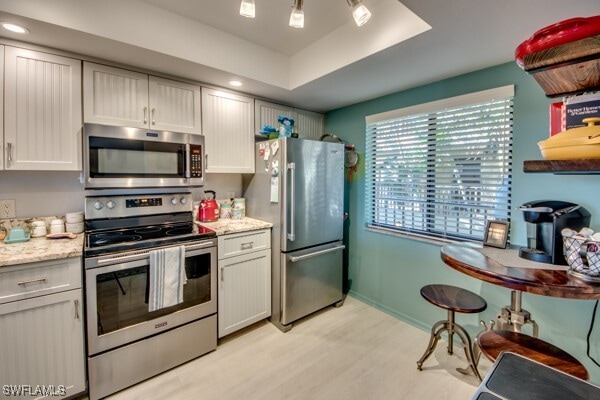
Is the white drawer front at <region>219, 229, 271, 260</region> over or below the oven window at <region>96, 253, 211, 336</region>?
over

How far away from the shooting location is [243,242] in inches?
90.4

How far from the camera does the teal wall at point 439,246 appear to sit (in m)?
1.70

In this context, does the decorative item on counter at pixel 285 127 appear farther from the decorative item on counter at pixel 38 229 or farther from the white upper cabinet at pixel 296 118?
the decorative item on counter at pixel 38 229

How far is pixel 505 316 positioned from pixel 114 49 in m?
2.83

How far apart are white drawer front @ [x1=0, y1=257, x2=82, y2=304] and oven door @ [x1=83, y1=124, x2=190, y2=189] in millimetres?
547

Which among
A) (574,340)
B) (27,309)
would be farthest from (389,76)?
(27,309)

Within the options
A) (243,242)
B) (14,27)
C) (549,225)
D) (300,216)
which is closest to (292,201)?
(300,216)

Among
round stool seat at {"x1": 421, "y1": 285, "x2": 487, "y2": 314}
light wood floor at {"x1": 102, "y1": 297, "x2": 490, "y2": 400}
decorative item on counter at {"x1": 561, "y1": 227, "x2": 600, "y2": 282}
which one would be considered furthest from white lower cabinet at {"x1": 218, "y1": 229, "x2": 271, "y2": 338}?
decorative item on counter at {"x1": 561, "y1": 227, "x2": 600, "y2": 282}

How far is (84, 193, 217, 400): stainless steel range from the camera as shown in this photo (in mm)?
1648

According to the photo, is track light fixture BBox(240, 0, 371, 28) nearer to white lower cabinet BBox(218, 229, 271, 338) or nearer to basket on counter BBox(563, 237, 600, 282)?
basket on counter BBox(563, 237, 600, 282)

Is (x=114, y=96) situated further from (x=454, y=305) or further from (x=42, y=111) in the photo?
(x=454, y=305)

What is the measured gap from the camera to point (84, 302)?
161 cm

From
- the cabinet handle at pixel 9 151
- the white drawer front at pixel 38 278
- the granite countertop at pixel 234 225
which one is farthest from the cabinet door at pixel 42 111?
the granite countertop at pixel 234 225

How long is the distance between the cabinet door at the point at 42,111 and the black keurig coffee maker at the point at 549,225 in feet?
9.16
